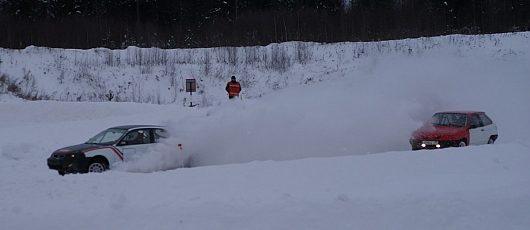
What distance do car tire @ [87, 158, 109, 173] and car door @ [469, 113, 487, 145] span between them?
34.3 feet

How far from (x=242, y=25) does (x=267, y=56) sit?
9608mm

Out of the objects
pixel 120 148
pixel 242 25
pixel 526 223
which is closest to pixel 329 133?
pixel 120 148

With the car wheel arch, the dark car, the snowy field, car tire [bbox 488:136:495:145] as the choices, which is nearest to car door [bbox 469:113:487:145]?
car tire [bbox 488:136:495:145]

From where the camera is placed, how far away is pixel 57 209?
6828 mm

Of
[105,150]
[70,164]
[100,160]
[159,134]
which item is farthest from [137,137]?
[70,164]

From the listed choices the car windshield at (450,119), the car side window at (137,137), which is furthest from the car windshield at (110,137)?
the car windshield at (450,119)

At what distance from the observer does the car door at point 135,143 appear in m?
12.9

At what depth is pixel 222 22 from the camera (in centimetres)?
4794

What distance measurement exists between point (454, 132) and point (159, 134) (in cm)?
847

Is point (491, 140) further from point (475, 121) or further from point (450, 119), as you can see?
point (450, 119)

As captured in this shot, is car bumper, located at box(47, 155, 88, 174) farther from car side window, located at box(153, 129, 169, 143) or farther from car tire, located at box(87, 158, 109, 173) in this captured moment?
car side window, located at box(153, 129, 169, 143)

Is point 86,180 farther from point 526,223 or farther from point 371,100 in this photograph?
point 371,100

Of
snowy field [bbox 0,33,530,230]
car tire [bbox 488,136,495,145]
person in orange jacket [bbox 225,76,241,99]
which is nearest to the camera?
snowy field [bbox 0,33,530,230]

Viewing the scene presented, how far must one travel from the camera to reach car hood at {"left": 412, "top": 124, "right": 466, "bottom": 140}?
15.4 metres
